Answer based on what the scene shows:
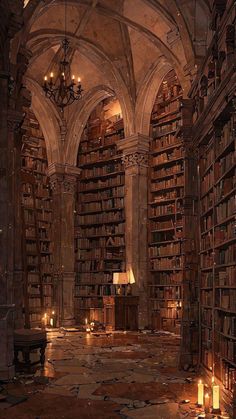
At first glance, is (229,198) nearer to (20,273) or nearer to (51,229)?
(20,273)

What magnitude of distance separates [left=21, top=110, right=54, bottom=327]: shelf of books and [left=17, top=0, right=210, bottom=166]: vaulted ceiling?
1.21 m

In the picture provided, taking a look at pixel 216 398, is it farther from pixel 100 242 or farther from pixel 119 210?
pixel 100 242

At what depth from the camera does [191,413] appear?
4703 millimetres

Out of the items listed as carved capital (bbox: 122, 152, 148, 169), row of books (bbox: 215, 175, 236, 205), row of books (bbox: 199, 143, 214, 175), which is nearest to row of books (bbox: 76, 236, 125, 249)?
carved capital (bbox: 122, 152, 148, 169)

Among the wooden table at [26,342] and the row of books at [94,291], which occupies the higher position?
the row of books at [94,291]

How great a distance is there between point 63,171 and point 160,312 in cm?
462

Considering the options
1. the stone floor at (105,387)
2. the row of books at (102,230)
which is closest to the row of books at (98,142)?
the row of books at (102,230)

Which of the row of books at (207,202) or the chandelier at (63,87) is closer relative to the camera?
Answer: the row of books at (207,202)

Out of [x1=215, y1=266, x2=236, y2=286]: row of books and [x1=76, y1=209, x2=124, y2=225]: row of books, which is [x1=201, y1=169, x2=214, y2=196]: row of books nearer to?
[x1=215, y1=266, x2=236, y2=286]: row of books

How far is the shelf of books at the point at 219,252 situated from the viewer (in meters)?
5.25

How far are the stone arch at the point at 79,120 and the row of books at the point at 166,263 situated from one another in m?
3.73

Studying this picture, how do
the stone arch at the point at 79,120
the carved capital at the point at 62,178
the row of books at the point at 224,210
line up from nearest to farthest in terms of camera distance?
the row of books at the point at 224,210
the carved capital at the point at 62,178
the stone arch at the point at 79,120

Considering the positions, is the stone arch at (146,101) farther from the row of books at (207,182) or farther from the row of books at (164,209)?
the row of books at (207,182)

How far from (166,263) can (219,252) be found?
21.7 feet
